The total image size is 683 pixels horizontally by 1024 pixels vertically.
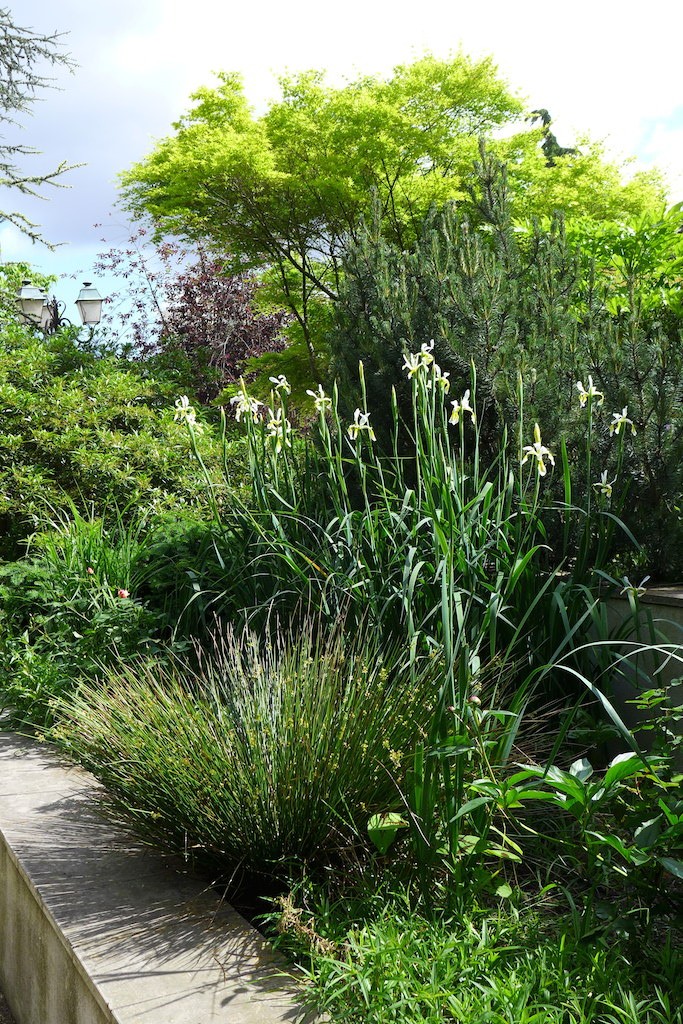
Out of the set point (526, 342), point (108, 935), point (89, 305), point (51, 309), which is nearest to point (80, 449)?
point (526, 342)

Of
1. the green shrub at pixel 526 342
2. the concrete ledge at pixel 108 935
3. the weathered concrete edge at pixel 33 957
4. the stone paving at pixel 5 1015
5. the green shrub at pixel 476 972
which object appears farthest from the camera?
the green shrub at pixel 526 342

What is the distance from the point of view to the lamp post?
44.0 feet

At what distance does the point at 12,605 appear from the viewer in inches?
206

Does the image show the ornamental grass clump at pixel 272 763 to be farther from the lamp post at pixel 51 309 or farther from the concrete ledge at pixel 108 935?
the lamp post at pixel 51 309

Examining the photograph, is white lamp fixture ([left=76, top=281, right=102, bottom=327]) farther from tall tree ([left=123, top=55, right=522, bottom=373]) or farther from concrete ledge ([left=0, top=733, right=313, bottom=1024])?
concrete ledge ([left=0, top=733, right=313, bottom=1024])

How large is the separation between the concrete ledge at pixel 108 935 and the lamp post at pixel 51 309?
1018cm

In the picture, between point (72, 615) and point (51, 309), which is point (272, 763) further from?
point (51, 309)

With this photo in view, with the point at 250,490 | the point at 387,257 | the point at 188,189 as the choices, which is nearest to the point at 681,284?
the point at 387,257

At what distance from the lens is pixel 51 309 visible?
17.0 m

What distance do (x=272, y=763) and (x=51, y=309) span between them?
1591 centimetres

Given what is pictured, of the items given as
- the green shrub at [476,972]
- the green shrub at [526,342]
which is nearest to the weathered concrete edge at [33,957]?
the green shrub at [476,972]

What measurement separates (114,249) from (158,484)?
1616cm

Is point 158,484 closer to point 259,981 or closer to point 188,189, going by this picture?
point 259,981

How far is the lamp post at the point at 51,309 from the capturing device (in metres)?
13.4
